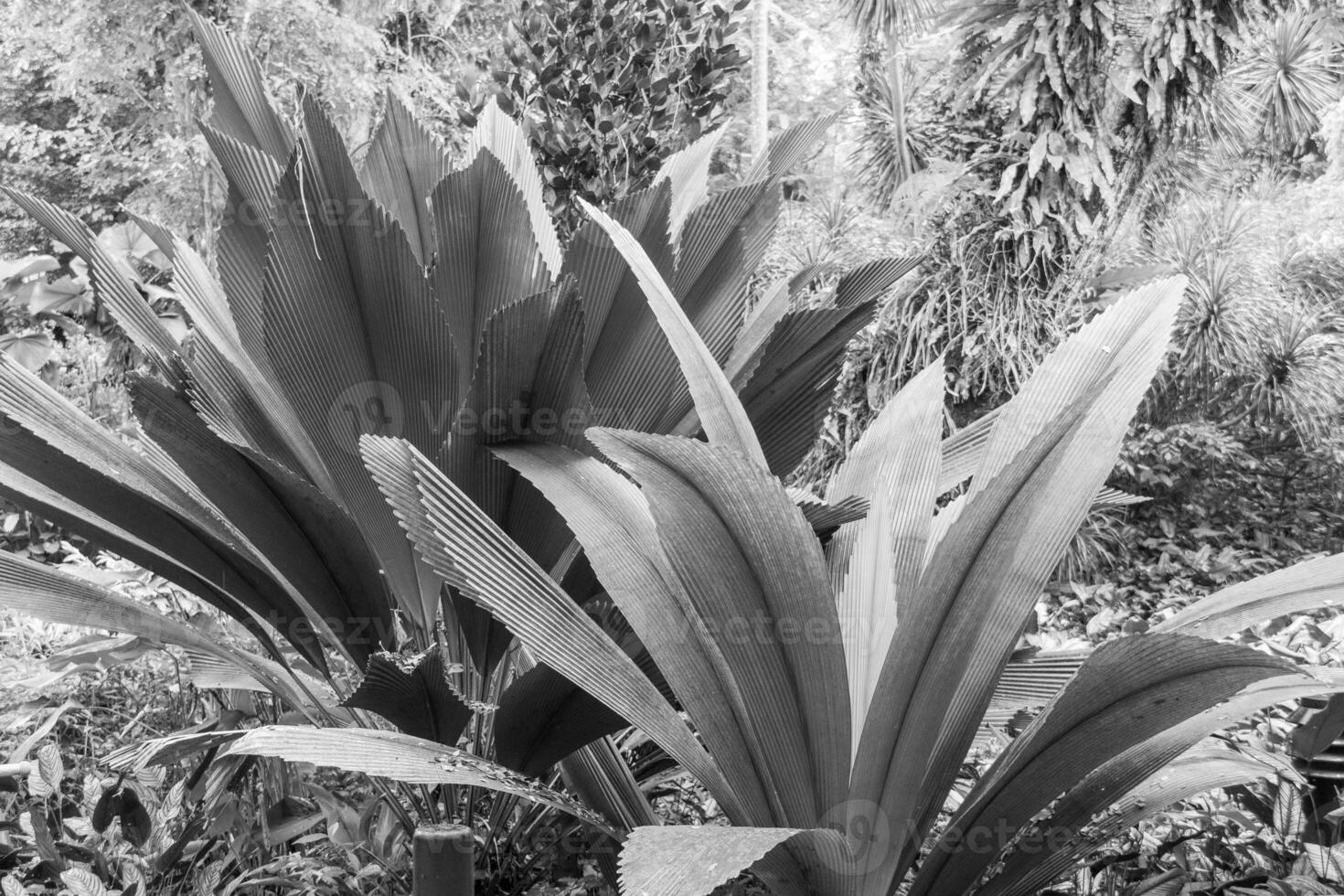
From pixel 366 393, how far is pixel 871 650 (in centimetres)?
55

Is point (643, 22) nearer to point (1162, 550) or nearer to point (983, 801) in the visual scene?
point (983, 801)

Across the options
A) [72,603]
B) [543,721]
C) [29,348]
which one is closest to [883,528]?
[543,721]

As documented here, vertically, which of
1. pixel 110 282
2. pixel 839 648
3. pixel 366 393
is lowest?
pixel 839 648

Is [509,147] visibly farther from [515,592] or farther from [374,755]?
[374,755]

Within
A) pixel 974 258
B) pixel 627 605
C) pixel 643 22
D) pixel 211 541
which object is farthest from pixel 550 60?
pixel 974 258

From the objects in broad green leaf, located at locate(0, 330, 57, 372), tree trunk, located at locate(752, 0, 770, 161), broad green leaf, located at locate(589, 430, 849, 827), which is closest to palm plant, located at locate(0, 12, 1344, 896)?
broad green leaf, located at locate(589, 430, 849, 827)

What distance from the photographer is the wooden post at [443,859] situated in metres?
0.81

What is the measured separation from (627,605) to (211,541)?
1.71 feet

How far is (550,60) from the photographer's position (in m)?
1.89

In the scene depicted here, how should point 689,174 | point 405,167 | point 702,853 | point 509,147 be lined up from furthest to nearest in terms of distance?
point 689,174
point 509,147
point 405,167
point 702,853

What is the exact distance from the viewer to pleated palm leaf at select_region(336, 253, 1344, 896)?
26.9 inches

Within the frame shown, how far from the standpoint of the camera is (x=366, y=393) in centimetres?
99

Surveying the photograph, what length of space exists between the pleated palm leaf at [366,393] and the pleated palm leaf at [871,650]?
0.10m

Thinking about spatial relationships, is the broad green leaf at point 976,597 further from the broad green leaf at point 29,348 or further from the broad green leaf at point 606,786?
the broad green leaf at point 29,348
